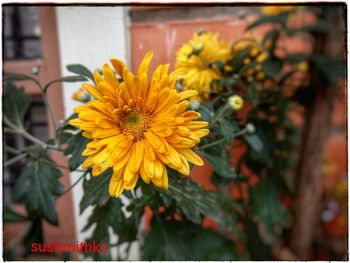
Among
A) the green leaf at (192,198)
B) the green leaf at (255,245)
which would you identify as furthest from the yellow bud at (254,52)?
the green leaf at (255,245)

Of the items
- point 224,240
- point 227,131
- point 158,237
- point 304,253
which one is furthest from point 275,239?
point 227,131

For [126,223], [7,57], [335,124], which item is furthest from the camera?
[335,124]

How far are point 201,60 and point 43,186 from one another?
0.35 meters

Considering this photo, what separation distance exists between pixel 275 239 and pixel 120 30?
735 millimetres

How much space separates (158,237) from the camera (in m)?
0.76

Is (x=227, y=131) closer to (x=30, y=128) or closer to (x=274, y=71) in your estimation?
(x=274, y=71)

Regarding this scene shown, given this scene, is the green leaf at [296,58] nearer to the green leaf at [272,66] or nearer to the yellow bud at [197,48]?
the green leaf at [272,66]

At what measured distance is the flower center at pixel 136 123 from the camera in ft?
1.56

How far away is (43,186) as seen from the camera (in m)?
0.68

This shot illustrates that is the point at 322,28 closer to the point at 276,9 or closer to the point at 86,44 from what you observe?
the point at 276,9

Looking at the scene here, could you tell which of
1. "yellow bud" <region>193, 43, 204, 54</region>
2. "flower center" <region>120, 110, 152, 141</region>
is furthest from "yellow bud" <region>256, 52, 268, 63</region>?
"flower center" <region>120, 110, 152, 141</region>

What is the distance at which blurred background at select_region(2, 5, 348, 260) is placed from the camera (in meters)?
0.75

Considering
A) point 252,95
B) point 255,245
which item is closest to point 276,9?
point 252,95

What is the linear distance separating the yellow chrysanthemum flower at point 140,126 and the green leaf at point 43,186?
22 centimetres
